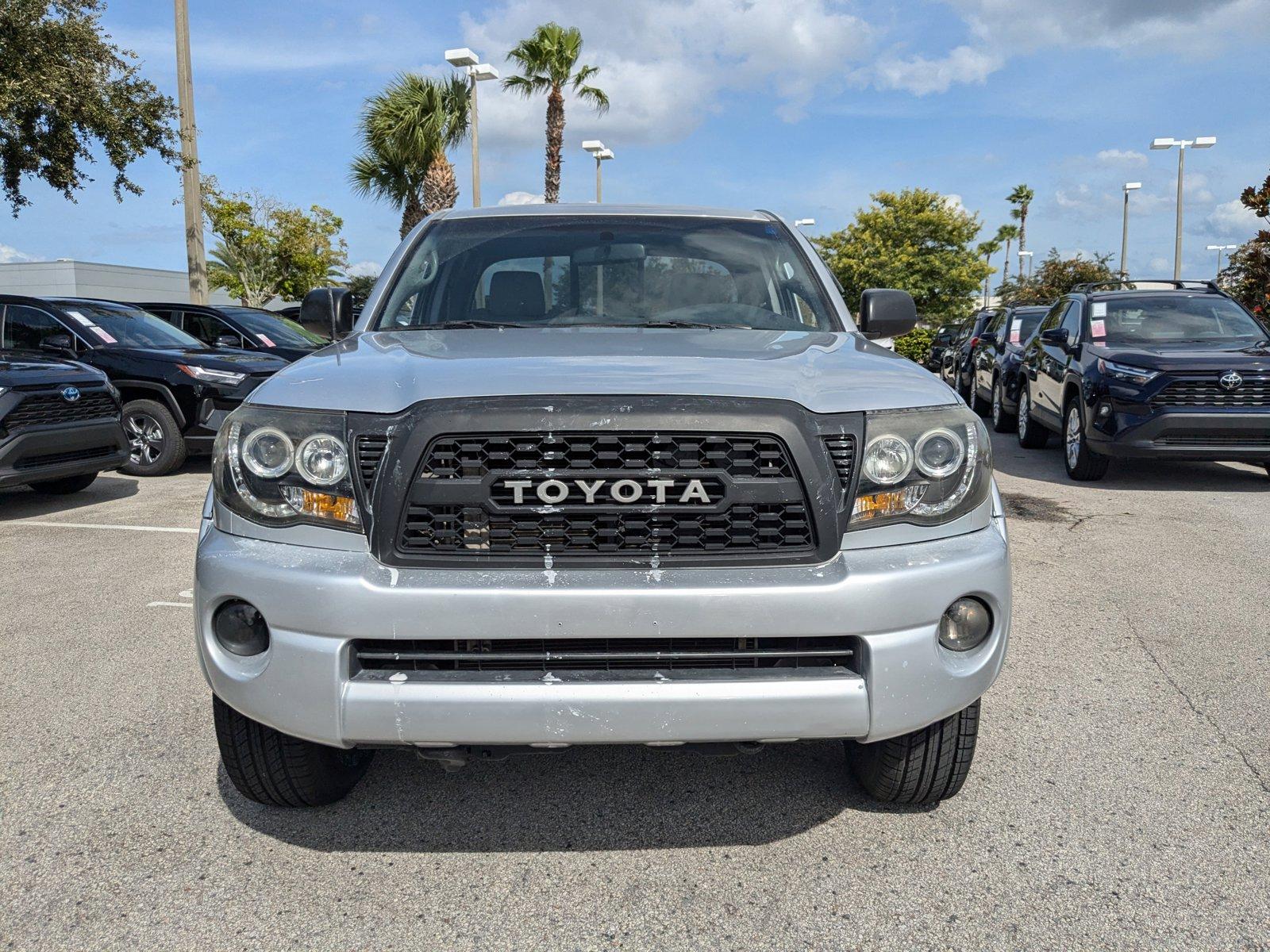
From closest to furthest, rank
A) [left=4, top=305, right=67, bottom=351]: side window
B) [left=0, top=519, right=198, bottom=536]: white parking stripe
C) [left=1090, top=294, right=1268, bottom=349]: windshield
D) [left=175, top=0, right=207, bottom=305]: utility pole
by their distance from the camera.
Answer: [left=0, top=519, right=198, bottom=536]: white parking stripe, [left=4, top=305, right=67, bottom=351]: side window, [left=1090, top=294, right=1268, bottom=349]: windshield, [left=175, top=0, right=207, bottom=305]: utility pole

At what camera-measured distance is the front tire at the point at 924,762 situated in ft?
9.65

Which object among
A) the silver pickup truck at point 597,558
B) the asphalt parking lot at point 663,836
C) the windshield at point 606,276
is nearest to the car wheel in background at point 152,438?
the asphalt parking lot at point 663,836

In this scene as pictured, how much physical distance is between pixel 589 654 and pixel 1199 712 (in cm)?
263

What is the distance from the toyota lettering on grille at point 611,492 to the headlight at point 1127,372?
25.6 feet

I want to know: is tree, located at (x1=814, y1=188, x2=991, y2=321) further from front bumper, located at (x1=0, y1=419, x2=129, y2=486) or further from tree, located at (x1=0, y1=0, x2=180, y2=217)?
front bumper, located at (x1=0, y1=419, x2=129, y2=486)

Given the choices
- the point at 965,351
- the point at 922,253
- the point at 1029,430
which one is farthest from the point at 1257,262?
the point at 922,253

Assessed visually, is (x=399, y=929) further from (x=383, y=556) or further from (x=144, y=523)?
(x=144, y=523)

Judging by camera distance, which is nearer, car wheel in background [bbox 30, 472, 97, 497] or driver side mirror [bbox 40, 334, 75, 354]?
car wheel in background [bbox 30, 472, 97, 497]

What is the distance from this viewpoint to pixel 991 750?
3.59 meters

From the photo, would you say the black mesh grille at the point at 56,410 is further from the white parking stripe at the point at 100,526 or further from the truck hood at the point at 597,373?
the truck hood at the point at 597,373

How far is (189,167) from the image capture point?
57.2 feet

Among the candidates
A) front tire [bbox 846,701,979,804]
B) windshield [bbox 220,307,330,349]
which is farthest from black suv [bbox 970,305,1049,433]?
front tire [bbox 846,701,979,804]

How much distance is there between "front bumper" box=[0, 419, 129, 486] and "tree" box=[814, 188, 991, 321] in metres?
43.3

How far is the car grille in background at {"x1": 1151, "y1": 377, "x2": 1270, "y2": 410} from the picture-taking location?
354 inches
